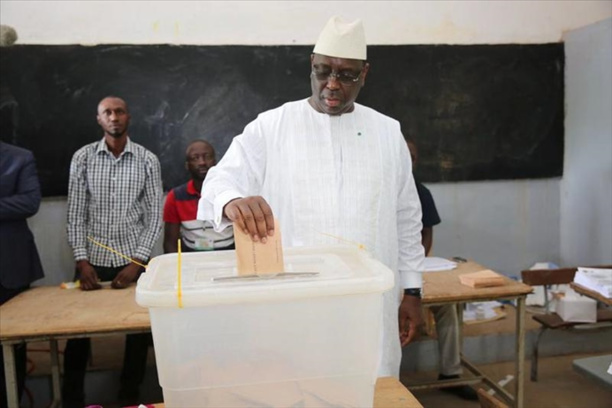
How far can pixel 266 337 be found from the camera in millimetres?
907

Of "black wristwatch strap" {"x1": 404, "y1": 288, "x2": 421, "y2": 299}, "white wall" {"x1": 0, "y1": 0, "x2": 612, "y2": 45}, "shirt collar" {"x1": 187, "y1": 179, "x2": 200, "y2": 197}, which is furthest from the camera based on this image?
"white wall" {"x1": 0, "y1": 0, "x2": 612, "y2": 45}

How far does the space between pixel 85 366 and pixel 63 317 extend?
92cm

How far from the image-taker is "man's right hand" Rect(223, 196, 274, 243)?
3.35 ft

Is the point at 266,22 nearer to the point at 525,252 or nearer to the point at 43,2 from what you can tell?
the point at 43,2

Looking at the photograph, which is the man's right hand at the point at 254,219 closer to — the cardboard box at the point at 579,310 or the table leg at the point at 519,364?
the table leg at the point at 519,364

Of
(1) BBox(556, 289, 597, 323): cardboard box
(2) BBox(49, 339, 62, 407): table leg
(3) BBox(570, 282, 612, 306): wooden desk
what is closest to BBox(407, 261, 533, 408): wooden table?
(3) BBox(570, 282, 612, 306): wooden desk

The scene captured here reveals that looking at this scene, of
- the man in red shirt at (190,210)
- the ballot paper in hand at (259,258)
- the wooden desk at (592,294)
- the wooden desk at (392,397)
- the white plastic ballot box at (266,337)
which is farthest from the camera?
the man in red shirt at (190,210)

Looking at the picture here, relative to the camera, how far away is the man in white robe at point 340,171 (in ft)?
5.57

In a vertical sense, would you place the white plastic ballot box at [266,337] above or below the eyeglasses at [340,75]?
below

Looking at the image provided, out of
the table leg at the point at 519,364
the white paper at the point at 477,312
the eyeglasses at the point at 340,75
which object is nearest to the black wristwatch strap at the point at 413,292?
the eyeglasses at the point at 340,75

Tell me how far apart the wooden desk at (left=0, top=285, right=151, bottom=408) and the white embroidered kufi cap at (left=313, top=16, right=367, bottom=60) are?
4.26 ft

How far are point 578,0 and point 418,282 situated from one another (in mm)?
3357

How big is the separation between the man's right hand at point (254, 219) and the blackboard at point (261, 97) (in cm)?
289

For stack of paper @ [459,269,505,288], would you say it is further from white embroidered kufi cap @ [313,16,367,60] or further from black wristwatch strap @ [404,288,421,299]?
white embroidered kufi cap @ [313,16,367,60]
